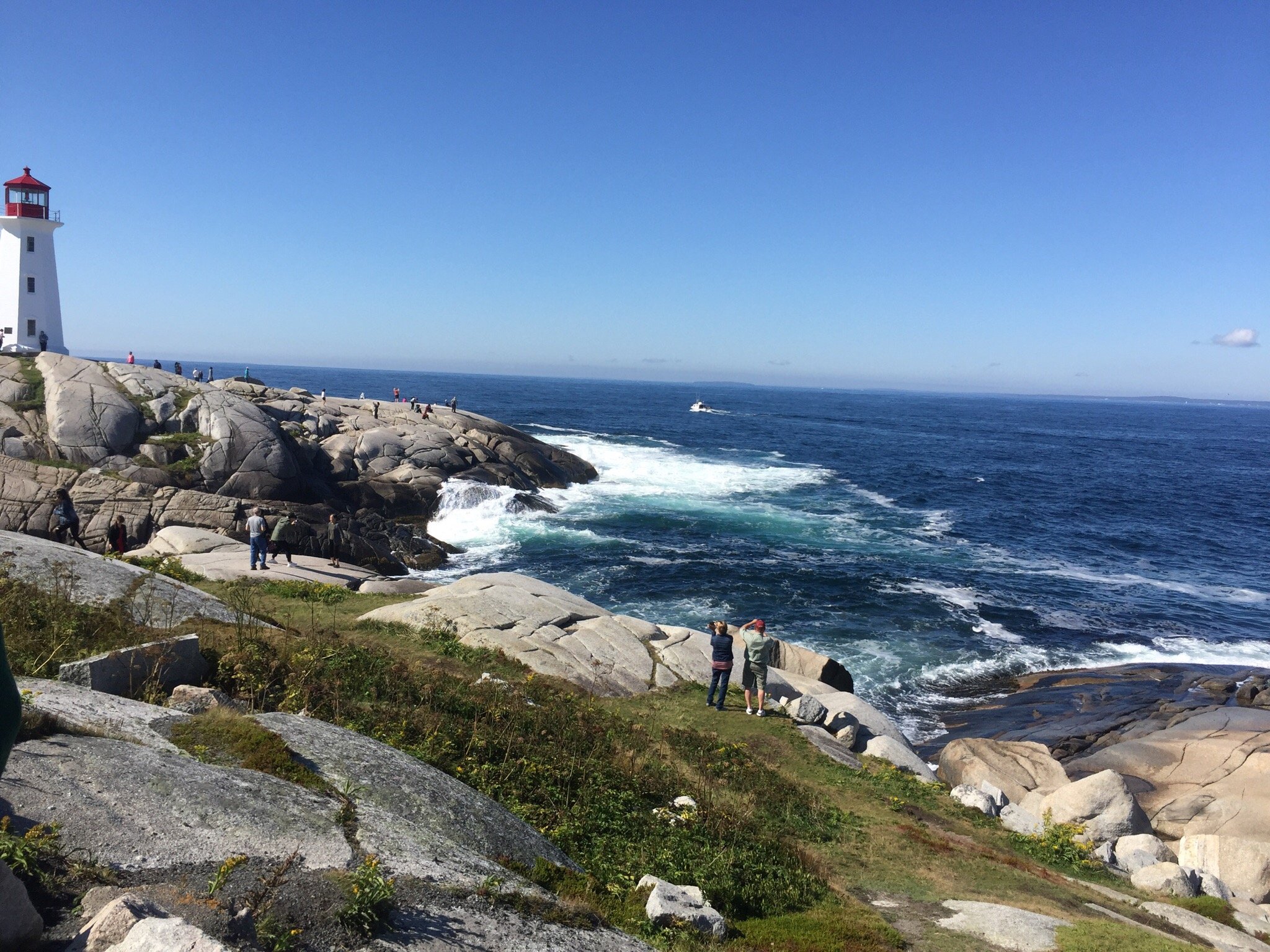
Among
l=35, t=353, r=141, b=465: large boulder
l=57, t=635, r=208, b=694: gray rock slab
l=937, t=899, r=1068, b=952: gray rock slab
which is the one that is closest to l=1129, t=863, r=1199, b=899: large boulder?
l=937, t=899, r=1068, b=952: gray rock slab

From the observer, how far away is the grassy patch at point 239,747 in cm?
703

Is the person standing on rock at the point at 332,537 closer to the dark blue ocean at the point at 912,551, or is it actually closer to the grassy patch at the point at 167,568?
the dark blue ocean at the point at 912,551

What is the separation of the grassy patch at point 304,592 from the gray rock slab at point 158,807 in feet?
48.7

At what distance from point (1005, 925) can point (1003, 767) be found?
9.85 metres

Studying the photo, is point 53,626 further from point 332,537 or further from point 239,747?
point 332,537

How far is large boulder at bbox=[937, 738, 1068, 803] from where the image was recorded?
1723cm

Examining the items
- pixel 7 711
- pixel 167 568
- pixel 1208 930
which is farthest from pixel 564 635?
pixel 7 711

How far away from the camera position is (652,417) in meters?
118

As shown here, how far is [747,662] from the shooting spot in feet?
55.9

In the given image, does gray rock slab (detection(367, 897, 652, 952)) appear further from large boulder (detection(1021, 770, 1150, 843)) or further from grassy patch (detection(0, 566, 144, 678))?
large boulder (detection(1021, 770, 1150, 843))

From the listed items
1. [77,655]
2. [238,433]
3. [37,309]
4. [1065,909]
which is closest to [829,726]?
[1065,909]

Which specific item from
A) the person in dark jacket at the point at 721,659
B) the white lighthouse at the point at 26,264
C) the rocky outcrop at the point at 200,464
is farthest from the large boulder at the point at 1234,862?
the white lighthouse at the point at 26,264

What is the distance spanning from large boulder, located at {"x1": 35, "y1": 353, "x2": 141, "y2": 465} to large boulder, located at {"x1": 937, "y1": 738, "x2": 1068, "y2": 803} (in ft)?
112

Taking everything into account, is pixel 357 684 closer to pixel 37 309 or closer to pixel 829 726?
pixel 829 726
